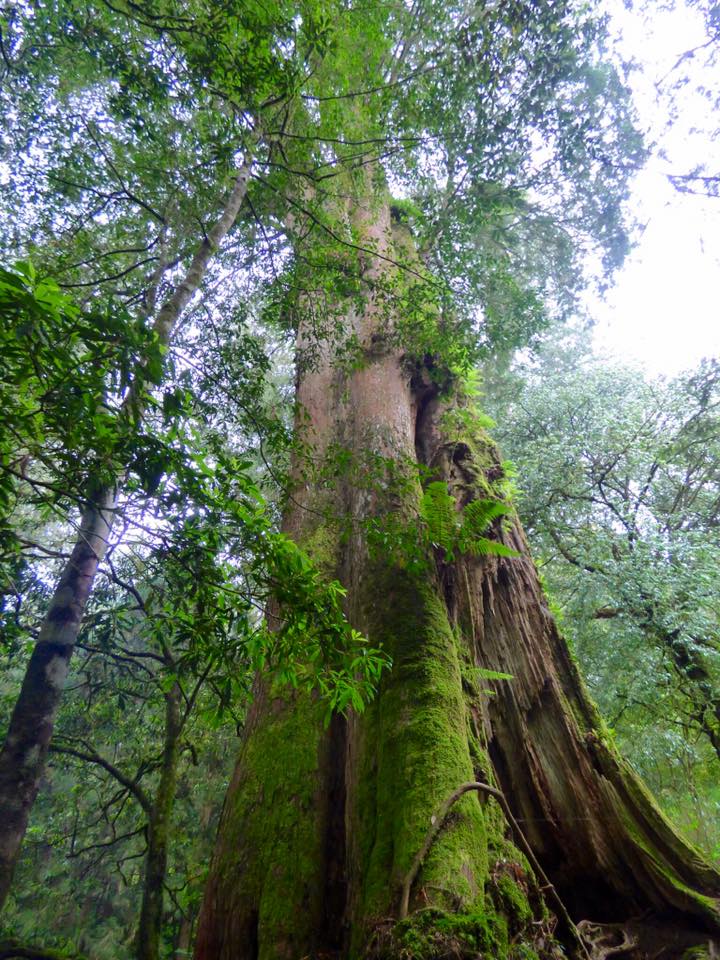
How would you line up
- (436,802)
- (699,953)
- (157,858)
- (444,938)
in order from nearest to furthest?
(444,938), (436,802), (699,953), (157,858)

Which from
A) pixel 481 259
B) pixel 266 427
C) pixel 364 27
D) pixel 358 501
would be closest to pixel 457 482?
pixel 358 501

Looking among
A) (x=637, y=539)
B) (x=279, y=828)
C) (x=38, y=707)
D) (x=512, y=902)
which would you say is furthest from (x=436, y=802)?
(x=637, y=539)

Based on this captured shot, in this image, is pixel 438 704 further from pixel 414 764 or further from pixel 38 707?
pixel 38 707

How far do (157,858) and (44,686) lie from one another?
3.58m

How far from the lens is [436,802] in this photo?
95.5 inches

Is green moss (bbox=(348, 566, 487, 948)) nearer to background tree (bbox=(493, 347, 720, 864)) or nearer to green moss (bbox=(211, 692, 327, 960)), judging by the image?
green moss (bbox=(211, 692, 327, 960))

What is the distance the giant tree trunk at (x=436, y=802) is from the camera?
2244 mm

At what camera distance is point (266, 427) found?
3.46 m

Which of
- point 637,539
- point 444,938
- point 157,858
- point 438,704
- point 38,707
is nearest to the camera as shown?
point 444,938

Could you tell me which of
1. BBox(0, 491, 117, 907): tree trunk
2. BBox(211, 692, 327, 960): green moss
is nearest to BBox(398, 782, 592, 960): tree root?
BBox(211, 692, 327, 960): green moss

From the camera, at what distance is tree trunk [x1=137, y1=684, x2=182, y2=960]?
5477 millimetres

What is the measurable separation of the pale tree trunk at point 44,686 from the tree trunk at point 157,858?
2669mm

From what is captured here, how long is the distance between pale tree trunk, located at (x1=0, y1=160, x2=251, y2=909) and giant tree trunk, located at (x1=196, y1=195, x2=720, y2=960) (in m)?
1.20

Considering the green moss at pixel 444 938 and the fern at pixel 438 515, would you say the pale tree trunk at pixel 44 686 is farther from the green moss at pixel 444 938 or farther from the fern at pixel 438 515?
the green moss at pixel 444 938
